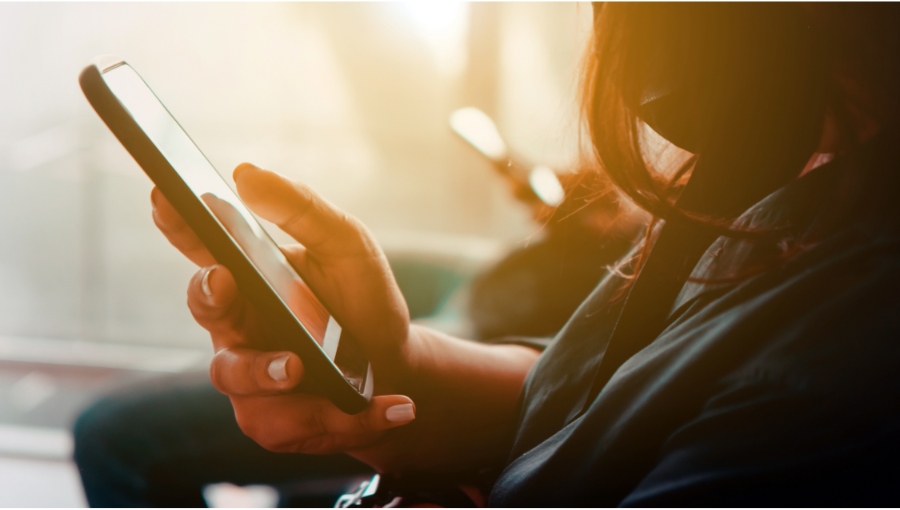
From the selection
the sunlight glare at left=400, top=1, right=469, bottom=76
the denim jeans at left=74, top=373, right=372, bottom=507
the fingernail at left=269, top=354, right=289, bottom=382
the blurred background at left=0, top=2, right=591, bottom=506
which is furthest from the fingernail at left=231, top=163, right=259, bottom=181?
the sunlight glare at left=400, top=1, right=469, bottom=76

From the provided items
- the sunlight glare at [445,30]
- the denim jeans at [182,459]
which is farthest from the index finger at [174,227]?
the sunlight glare at [445,30]

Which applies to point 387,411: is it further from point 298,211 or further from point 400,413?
point 298,211

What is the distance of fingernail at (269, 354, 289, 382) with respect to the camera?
→ 1.32 feet

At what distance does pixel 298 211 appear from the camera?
0.43m

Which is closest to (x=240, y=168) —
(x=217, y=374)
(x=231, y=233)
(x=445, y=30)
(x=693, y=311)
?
(x=231, y=233)

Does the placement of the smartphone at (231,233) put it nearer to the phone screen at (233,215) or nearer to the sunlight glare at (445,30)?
the phone screen at (233,215)

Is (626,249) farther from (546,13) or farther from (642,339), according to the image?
(546,13)

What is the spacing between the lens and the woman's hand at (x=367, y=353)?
41 cm

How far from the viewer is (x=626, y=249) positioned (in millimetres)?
721

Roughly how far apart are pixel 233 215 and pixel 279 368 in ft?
0.41

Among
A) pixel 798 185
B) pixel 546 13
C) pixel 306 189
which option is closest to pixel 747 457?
pixel 798 185

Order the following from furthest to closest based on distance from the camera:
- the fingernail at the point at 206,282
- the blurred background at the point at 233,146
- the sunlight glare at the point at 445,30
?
1. the sunlight glare at the point at 445,30
2. the blurred background at the point at 233,146
3. the fingernail at the point at 206,282

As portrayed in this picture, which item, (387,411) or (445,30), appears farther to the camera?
(445,30)

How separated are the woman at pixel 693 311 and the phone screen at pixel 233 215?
30 mm
